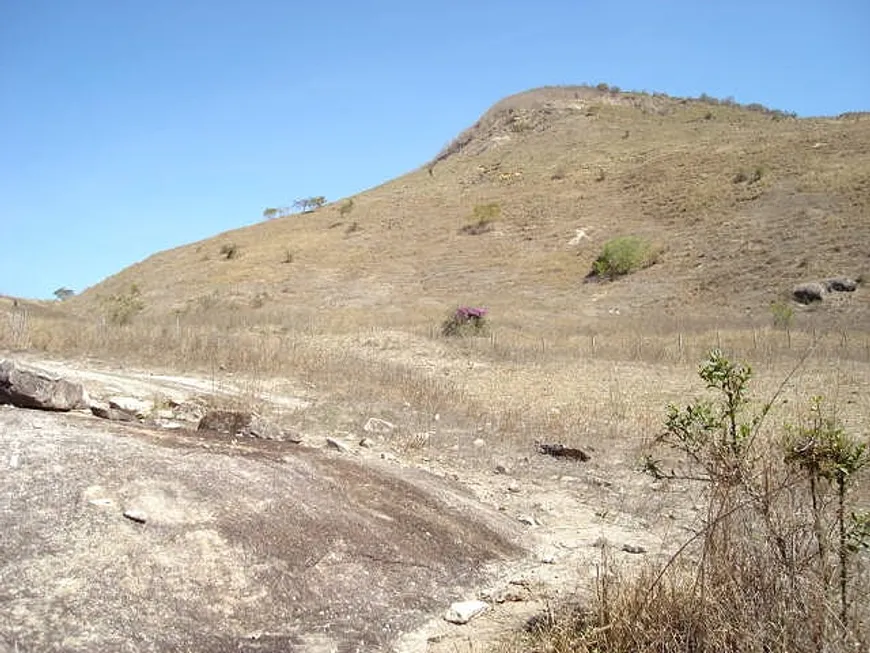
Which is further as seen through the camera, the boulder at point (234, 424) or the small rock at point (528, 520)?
the boulder at point (234, 424)

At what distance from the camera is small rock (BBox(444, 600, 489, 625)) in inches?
146

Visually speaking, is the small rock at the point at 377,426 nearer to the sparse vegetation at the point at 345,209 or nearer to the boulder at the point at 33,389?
the boulder at the point at 33,389

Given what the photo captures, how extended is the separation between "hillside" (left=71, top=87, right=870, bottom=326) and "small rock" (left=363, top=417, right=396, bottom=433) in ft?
45.6

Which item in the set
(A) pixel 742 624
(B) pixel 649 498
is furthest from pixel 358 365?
(A) pixel 742 624

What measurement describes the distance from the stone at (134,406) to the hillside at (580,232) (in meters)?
15.9

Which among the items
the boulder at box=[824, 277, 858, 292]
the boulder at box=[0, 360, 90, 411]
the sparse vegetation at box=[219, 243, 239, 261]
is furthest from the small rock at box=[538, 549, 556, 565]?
the sparse vegetation at box=[219, 243, 239, 261]

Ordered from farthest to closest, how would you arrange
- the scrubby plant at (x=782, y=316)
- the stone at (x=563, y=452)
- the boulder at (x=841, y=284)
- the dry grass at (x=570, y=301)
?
the boulder at (x=841, y=284), the scrubby plant at (x=782, y=316), the dry grass at (x=570, y=301), the stone at (x=563, y=452)

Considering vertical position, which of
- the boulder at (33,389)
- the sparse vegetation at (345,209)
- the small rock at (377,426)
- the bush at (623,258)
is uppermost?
the sparse vegetation at (345,209)

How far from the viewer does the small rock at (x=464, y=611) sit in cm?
371

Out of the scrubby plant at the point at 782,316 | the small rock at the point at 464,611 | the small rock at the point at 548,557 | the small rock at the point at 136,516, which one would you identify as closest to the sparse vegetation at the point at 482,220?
the scrubby plant at the point at 782,316

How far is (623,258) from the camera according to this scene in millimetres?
29656

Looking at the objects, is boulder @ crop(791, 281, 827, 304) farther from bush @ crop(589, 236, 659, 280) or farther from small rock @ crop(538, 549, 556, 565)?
small rock @ crop(538, 549, 556, 565)

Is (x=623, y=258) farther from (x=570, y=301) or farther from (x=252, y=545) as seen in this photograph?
→ (x=252, y=545)

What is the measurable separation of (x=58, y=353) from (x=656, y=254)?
2443cm
